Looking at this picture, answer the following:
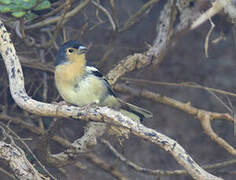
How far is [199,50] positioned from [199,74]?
36cm

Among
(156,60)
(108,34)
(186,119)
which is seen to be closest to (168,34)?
(156,60)

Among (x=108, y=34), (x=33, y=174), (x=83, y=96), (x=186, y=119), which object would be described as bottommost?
(x=186, y=119)

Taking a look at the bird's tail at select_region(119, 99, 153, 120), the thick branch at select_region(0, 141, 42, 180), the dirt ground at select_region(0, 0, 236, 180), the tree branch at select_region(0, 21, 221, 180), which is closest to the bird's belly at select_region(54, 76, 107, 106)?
the bird's tail at select_region(119, 99, 153, 120)

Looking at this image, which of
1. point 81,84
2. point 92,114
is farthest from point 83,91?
point 92,114

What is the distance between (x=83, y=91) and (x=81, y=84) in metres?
0.08

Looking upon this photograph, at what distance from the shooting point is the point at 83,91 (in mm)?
4281

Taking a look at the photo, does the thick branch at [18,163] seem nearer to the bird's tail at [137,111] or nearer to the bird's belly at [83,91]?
the bird's belly at [83,91]

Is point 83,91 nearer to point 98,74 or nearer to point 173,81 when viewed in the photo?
point 98,74

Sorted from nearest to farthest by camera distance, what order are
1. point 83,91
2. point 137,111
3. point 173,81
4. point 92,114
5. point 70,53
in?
point 92,114 → point 83,91 → point 137,111 → point 70,53 → point 173,81

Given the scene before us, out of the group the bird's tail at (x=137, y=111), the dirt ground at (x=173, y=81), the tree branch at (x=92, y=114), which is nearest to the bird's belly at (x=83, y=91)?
the bird's tail at (x=137, y=111)

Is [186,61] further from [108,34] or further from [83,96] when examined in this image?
[83,96]

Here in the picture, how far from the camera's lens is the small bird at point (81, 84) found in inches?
170

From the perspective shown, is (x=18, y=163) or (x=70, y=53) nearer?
(x=18, y=163)

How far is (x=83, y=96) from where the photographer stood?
4.30m
